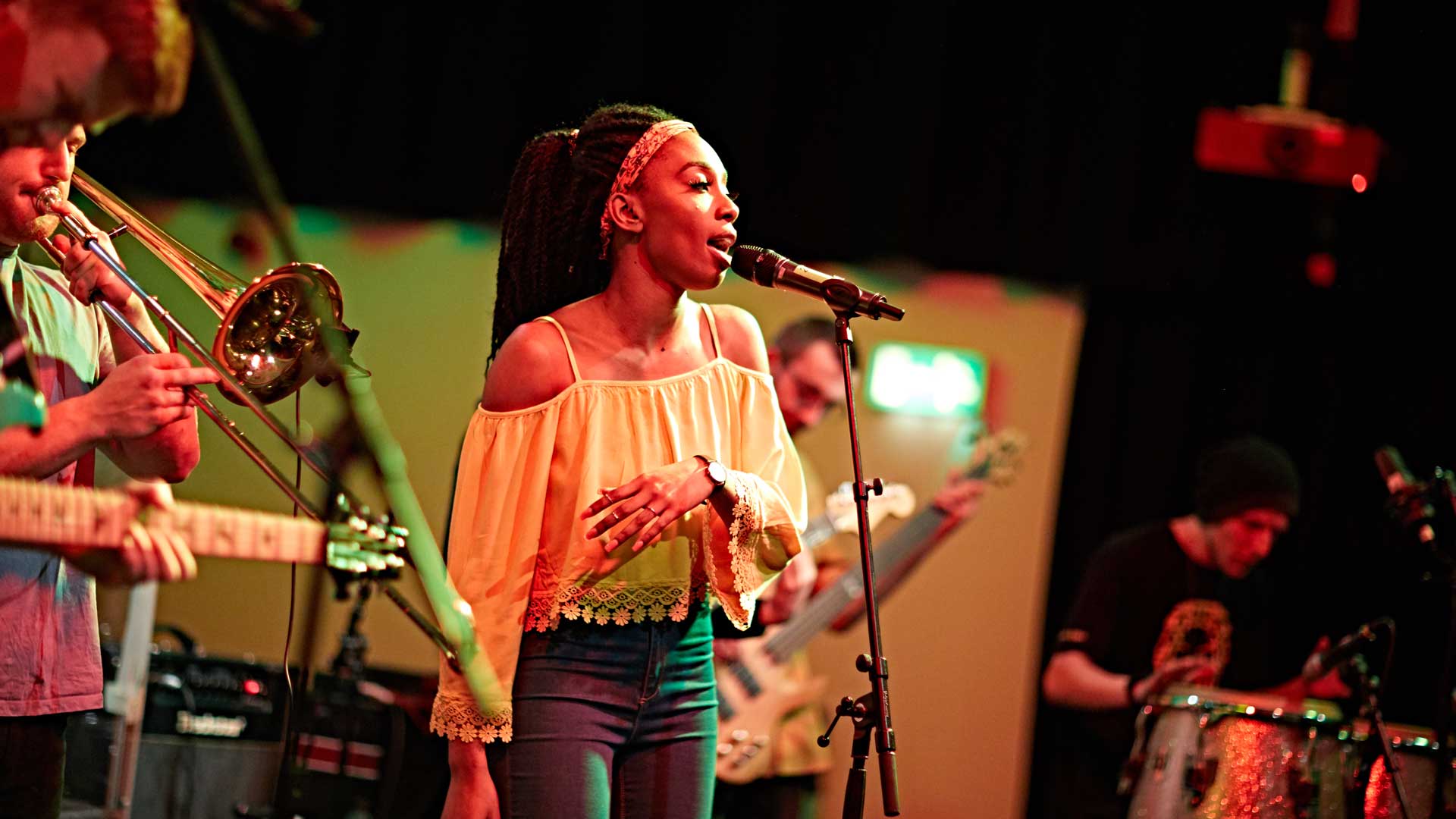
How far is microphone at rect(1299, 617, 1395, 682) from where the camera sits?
3.88 m

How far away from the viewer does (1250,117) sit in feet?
16.8

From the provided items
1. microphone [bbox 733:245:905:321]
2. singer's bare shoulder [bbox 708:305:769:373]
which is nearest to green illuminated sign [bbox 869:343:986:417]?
singer's bare shoulder [bbox 708:305:769:373]

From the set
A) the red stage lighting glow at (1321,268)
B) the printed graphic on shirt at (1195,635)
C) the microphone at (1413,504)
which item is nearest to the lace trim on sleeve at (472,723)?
the microphone at (1413,504)

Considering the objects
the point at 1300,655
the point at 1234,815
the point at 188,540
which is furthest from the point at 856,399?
the point at 188,540

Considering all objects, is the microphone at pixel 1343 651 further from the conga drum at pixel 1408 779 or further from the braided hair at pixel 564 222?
the braided hair at pixel 564 222

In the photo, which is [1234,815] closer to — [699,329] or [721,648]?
[721,648]

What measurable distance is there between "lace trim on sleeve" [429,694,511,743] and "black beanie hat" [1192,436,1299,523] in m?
3.19

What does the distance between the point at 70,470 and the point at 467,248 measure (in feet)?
11.0

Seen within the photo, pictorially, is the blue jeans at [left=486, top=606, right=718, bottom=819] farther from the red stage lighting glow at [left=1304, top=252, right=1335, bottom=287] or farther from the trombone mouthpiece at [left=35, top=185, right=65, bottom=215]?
the red stage lighting glow at [left=1304, top=252, right=1335, bottom=287]

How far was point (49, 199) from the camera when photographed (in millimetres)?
2381

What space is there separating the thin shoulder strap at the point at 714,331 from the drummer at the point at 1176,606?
8.21 feet

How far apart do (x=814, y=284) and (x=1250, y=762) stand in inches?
79.4

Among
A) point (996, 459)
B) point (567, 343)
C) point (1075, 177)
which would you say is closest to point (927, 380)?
point (996, 459)

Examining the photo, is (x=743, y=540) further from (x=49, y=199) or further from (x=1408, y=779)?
(x=1408, y=779)
